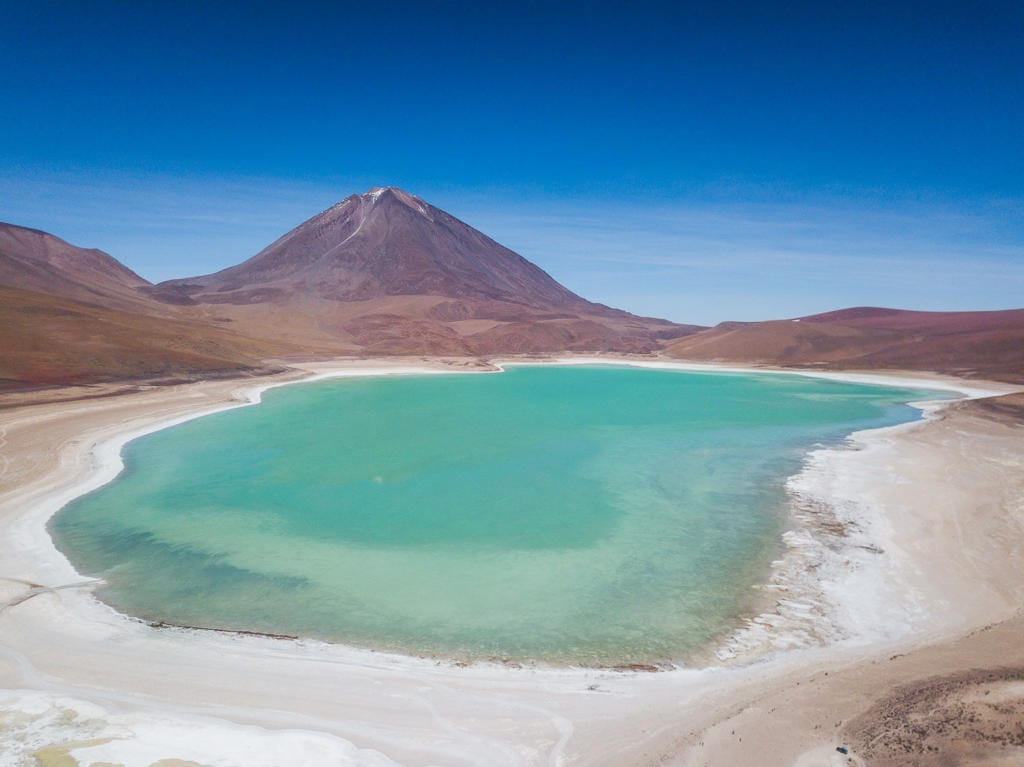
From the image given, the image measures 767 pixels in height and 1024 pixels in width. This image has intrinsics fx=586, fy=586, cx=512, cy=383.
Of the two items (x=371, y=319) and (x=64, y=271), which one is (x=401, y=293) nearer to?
(x=371, y=319)

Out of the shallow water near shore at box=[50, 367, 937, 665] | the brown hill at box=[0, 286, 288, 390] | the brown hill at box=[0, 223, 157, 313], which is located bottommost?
the shallow water near shore at box=[50, 367, 937, 665]

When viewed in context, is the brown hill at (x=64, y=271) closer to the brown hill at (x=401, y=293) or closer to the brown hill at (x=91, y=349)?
the brown hill at (x=401, y=293)

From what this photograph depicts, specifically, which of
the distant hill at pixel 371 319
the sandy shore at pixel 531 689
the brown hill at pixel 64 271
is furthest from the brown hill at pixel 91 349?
the sandy shore at pixel 531 689

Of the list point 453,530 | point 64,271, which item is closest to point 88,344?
point 453,530

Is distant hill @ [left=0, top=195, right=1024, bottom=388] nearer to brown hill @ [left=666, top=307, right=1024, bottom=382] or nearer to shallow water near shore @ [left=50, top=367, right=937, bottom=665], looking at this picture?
brown hill @ [left=666, top=307, right=1024, bottom=382]

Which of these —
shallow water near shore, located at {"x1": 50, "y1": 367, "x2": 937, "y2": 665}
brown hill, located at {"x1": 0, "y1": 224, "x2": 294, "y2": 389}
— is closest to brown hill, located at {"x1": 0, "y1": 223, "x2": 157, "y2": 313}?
brown hill, located at {"x1": 0, "y1": 224, "x2": 294, "y2": 389}
